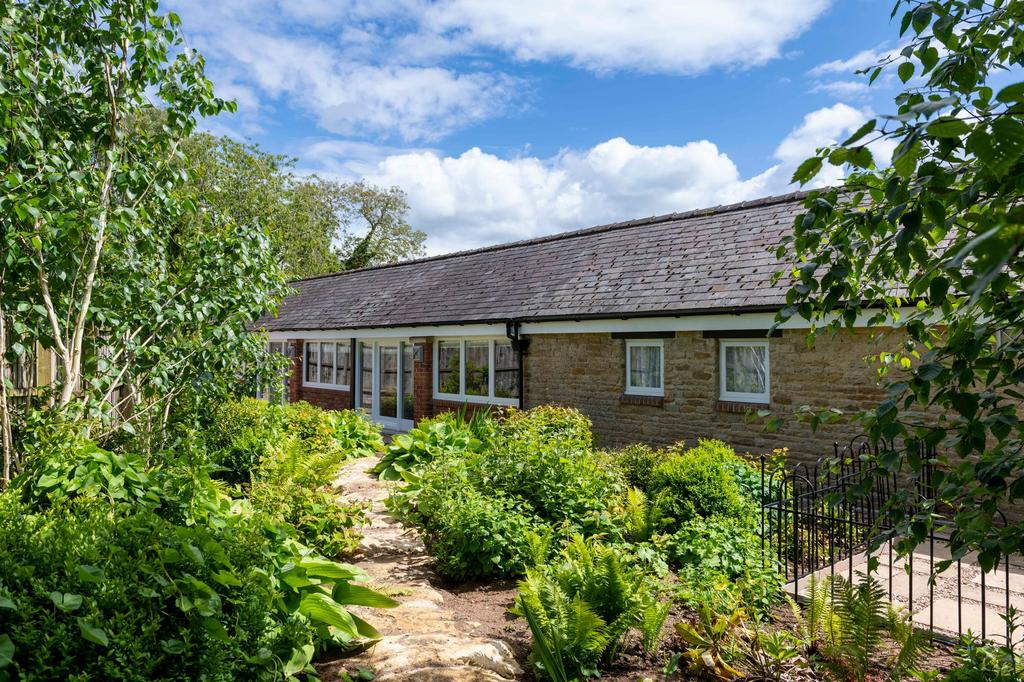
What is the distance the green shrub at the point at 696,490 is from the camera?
7492mm

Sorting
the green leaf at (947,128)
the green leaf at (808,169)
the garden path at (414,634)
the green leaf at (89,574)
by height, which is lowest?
the garden path at (414,634)

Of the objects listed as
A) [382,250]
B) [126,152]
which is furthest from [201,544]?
[382,250]

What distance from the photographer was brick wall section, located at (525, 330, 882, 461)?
10.2 meters

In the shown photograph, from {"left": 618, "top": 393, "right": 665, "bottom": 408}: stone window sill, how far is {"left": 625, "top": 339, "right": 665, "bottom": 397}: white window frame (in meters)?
0.09

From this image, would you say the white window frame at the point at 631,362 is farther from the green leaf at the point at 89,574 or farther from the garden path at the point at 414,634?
the green leaf at the point at 89,574

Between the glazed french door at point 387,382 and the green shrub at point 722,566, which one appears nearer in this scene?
the green shrub at point 722,566

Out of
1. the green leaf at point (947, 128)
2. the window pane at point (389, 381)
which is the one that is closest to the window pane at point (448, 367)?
the window pane at point (389, 381)

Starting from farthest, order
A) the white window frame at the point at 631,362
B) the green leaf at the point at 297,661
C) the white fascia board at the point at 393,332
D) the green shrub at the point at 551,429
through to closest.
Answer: the white fascia board at the point at 393,332, the white window frame at the point at 631,362, the green shrub at the point at 551,429, the green leaf at the point at 297,661

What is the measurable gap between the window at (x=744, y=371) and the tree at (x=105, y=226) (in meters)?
7.80

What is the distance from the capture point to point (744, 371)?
1152 cm

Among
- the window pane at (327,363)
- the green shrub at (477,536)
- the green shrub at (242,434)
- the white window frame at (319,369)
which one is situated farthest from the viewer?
the window pane at (327,363)

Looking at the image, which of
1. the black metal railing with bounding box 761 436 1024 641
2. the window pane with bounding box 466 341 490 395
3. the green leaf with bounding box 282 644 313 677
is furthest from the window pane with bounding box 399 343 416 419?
the green leaf with bounding box 282 644 313 677

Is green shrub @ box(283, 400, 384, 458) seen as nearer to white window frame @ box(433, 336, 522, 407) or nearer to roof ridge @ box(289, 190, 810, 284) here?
white window frame @ box(433, 336, 522, 407)

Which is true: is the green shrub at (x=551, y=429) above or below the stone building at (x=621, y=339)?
below
